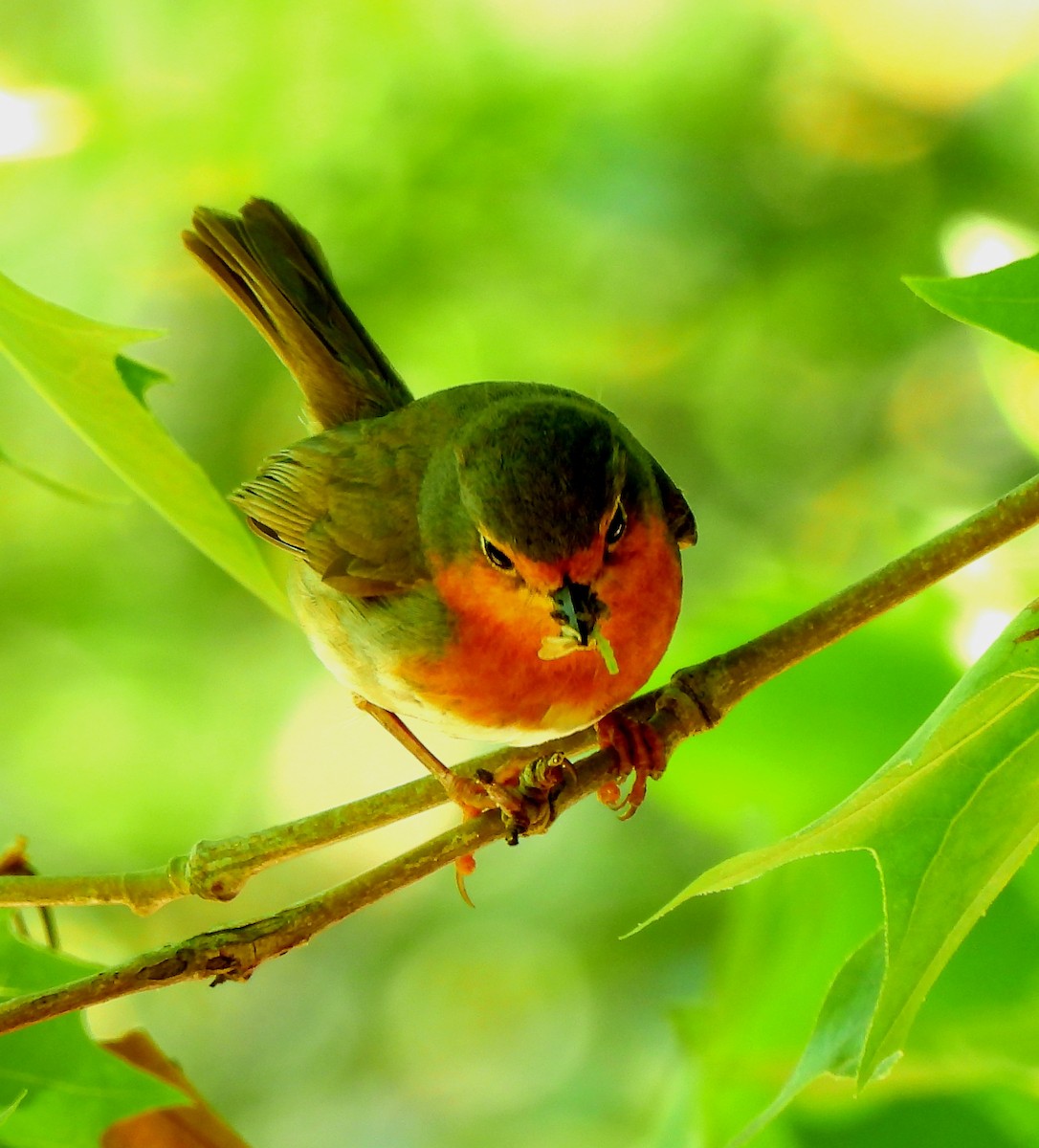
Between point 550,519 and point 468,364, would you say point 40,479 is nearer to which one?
point 550,519

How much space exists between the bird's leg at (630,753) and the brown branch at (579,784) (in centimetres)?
11

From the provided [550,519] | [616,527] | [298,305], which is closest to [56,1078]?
[550,519]

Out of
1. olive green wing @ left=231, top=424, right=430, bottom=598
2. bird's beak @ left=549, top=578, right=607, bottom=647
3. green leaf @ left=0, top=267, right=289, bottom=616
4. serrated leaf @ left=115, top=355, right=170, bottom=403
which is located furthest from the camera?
olive green wing @ left=231, top=424, right=430, bottom=598

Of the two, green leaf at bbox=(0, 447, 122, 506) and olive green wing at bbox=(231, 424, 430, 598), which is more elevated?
olive green wing at bbox=(231, 424, 430, 598)

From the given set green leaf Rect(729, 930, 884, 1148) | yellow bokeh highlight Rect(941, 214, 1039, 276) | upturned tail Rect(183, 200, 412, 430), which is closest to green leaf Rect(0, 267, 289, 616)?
green leaf Rect(729, 930, 884, 1148)

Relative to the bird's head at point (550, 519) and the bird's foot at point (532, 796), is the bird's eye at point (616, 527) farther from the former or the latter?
the bird's foot at point (532, 796)

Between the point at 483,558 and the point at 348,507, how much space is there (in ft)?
2.76

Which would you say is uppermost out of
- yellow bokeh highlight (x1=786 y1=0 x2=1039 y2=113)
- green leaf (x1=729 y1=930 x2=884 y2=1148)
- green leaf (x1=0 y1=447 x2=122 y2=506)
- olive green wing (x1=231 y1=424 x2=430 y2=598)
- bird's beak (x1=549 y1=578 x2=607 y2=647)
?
yellow bokeh highlight (x1=786 y1=0 x2=1039 y2=113)

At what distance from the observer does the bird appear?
3111 mm

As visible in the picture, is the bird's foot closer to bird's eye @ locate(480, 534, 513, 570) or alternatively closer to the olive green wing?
bird's eye @ locate(480, 534, 513, 570)

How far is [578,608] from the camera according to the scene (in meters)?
3.02

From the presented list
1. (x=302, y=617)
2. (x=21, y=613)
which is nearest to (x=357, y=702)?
(x=302, y=617)

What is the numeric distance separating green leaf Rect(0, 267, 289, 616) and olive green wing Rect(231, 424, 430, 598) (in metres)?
1.29

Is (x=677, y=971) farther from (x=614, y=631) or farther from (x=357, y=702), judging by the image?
(x=614, y=631)
